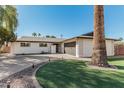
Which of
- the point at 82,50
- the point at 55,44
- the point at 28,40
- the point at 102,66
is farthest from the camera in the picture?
the point at 55,44

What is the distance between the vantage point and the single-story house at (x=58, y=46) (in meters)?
19.4

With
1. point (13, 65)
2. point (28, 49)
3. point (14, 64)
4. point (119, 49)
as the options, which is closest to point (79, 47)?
point (119, 49)

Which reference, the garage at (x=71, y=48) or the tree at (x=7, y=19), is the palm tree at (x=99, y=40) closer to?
the tree at (x=7, y=19)

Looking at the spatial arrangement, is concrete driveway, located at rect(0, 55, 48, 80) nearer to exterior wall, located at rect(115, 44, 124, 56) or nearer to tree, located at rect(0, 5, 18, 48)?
tree, located at rect(0, 5, 18, 48)

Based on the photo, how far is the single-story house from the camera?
19.4 m

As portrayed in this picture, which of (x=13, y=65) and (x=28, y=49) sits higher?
(x=28, y=49)

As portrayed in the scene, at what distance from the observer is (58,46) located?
104ft

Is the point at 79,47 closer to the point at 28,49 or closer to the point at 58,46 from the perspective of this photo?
the point at 28,49

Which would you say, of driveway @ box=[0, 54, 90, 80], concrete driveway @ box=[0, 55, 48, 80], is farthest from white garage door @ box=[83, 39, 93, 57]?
concrete driveway @ box=[0, 55, 48, 80]

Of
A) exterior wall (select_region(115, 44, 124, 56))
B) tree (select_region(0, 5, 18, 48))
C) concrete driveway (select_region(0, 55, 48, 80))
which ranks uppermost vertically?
tree (select_region(0, 5, 18, 48))

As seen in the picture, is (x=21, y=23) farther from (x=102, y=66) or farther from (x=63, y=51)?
(x=102, y=66)
